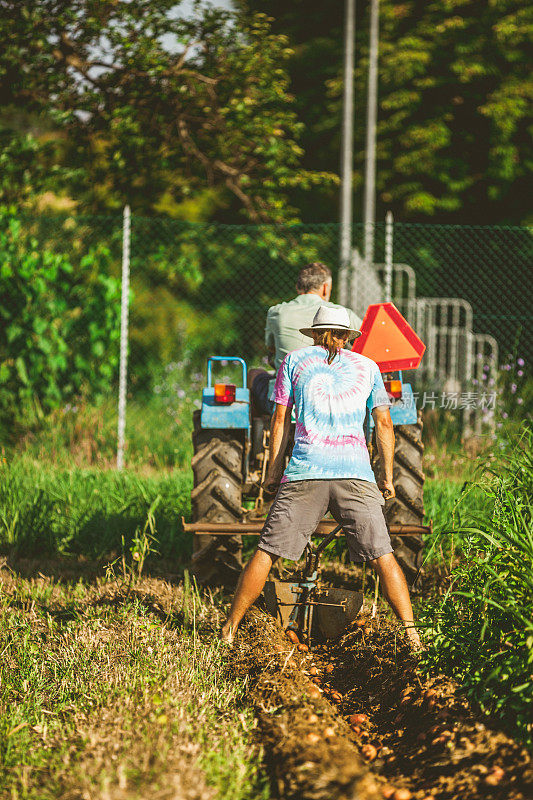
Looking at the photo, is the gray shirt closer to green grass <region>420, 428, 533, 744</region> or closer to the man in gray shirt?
the man in gray shirt

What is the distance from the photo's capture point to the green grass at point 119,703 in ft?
9.19

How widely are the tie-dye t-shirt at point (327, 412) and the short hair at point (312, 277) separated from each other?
108cm

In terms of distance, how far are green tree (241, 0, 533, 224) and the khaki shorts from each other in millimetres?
13528

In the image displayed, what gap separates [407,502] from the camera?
5.20 meters

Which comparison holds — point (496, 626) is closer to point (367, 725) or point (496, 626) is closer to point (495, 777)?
point (367, 725)

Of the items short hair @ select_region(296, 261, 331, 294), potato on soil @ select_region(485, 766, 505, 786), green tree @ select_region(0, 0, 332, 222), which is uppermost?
green tree @ select_region(0, 0, 332, 222)

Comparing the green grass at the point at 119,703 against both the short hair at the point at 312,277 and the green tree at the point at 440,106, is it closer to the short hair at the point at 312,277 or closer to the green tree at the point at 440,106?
the short hair at the point at 312,277

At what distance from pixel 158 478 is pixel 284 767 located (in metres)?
4.27

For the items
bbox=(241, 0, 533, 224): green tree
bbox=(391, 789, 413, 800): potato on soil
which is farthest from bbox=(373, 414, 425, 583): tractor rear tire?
bbox=(241, 0, 533, 224): green tree

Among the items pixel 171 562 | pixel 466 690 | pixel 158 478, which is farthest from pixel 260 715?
pixel 158 478

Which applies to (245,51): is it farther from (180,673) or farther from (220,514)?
(180,673)

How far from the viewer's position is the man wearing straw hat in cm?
401

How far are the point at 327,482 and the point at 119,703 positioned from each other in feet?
4.39

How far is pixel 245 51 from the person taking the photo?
34.4 feet
